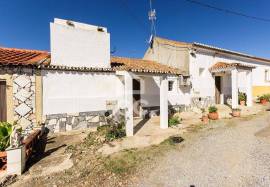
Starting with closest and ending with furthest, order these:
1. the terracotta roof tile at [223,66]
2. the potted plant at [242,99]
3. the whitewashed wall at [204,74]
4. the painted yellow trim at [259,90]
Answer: the terracotta roof tile at [223,66] → the whitewashed wall at [204,74] → the potted plant at [242,99] → the painted yellow trim at [259,90]

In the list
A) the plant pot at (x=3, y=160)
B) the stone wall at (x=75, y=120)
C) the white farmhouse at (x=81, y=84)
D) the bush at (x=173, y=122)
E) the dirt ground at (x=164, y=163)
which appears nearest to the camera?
the dirt ground at (x=164, y=163)

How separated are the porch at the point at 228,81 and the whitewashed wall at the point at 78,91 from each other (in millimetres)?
8633

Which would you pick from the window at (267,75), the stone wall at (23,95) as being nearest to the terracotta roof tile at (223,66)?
the window at (267,75)

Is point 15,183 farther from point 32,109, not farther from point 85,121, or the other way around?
point 85,121

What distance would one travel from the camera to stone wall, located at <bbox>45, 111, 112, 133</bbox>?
8.74 metres

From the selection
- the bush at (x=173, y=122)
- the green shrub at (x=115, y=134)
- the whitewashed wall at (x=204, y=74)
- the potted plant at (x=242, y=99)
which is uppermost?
the whitewashed wall at (x=204, y=74)

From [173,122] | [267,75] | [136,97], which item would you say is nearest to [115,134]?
[173,122]

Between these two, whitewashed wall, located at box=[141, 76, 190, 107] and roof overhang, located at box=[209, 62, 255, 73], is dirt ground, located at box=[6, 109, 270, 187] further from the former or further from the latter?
roof overhang, located at box=[209, 62, 255, 73]

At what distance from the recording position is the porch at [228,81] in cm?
1334

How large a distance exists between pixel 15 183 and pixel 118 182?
267 centimetres

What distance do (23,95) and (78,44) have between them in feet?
12.1

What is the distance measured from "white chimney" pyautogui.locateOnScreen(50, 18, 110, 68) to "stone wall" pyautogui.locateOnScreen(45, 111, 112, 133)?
105 inches

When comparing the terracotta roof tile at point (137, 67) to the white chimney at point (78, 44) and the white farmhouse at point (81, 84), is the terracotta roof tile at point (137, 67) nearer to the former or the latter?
the white farmhouse at point (81, 84)

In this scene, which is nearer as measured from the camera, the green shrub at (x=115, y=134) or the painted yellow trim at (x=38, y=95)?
the green shrub at (x=115, y=134)
